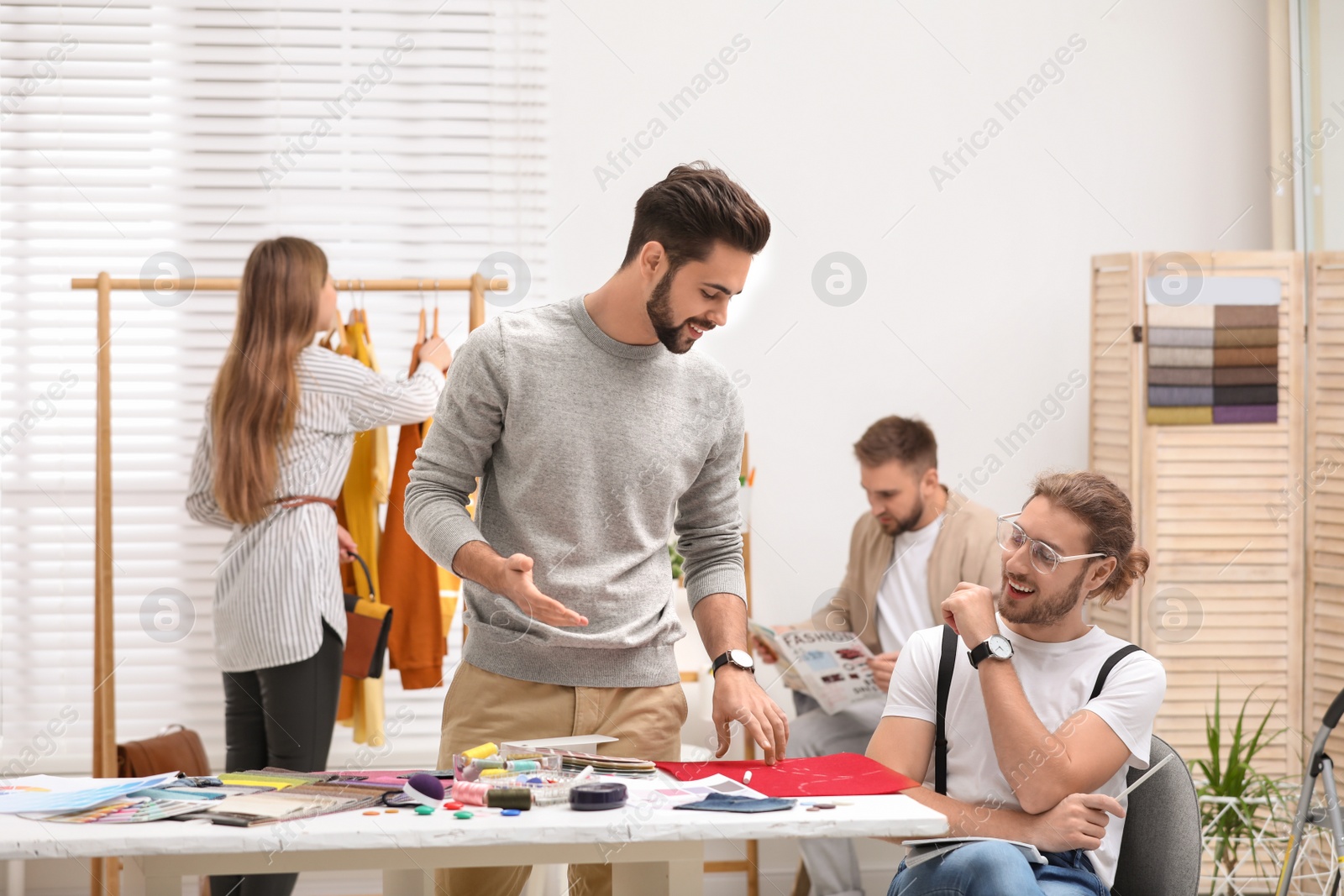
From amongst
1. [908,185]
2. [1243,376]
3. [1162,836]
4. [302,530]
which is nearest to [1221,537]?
[1243,376]

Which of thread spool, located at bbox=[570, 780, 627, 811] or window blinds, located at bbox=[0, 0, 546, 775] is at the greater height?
window blinds, located at bbox=[0, 0, 546, 775]

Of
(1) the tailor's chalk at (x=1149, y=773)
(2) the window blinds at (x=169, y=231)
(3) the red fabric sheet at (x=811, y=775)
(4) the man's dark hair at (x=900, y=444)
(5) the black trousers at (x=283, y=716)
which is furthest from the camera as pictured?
(2) the window blinds at (x=169, y=231)

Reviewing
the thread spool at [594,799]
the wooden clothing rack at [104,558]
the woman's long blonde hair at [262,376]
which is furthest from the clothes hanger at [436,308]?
the thread spool at [594,799]

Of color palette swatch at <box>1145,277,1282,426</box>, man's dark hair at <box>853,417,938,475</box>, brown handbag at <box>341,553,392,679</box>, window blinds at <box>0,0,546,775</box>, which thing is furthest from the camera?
window blinds at <box>0,0,546,775</box>

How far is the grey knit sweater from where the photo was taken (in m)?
1.80

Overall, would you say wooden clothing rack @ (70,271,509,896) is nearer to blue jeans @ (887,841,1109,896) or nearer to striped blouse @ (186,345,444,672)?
striped blouse @ (186,345,444,672)

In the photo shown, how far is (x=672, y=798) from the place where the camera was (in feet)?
5.09

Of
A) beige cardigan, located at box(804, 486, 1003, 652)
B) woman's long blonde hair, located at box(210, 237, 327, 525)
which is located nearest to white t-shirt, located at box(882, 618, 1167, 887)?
beige cardigan, located at box(804, 486, 1003, 652)

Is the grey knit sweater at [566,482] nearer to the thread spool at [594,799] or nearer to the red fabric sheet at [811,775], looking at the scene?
the red fabric sheet at [811,775]

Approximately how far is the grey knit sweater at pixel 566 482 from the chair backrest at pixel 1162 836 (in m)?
0.80

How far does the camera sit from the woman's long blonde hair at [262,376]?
111 inches

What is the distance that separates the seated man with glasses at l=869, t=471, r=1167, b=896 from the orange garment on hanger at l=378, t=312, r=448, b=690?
1.64 m

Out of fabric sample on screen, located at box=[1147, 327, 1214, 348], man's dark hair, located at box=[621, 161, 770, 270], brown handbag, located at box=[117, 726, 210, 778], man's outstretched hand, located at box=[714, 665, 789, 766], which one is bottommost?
brown handbag, located at box=[117, 726, 210, 778]

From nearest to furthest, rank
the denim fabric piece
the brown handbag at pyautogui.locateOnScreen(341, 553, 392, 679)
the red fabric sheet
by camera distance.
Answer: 1. the denim fabric piece
2. the red fabric sheet
3. the brown handbag at pyautogui.locateOnScreen(341, 553, 392, 679)
